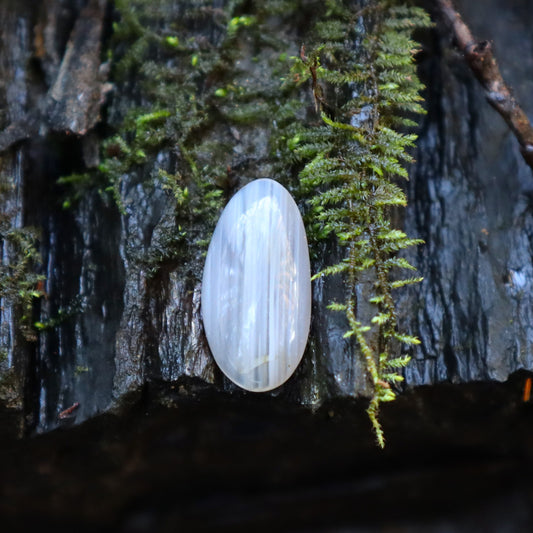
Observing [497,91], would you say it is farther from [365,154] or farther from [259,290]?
[259,290]

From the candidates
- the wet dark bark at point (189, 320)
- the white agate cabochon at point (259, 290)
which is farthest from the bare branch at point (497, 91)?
the white agate cabochon at point (259, 290)

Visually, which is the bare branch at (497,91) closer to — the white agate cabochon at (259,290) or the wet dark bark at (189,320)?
the wet dark bark at (189,320)

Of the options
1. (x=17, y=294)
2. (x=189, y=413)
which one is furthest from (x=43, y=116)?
(x=189, y=413)

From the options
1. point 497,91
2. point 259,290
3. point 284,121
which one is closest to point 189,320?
point 259,290

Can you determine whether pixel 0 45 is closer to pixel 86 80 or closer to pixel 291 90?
pixel 86 80

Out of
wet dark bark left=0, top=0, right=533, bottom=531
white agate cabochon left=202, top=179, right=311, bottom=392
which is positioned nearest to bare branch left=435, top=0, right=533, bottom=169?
wet dark bark left=0, top=0, right=533, bottom=531

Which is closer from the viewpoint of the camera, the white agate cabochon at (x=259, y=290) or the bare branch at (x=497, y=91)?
the white agate cabochon at (x=259, y=290)
